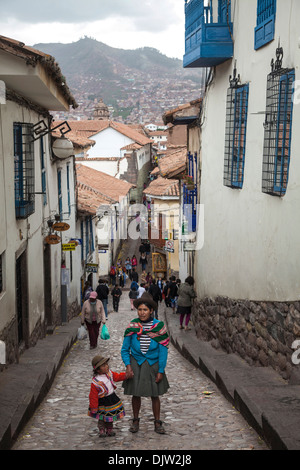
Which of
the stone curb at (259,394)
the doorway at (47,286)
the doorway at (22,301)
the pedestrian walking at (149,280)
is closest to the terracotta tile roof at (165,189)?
the pedestrian walking at (149,280)

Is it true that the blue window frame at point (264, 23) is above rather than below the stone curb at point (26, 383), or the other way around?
above

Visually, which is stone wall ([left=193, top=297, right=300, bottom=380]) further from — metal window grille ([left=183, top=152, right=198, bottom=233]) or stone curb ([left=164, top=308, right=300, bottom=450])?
metal window grille ([left=183, top=152, right=198, bottom=233])

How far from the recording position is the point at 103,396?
22.6 ft

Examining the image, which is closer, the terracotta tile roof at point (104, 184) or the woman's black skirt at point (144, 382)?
the woman's black skirt at point (144, 382)

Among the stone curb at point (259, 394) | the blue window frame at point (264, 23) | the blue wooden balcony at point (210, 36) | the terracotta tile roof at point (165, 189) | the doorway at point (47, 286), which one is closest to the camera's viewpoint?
the stone curb at point (259, 394)

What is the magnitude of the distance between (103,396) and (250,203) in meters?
4.48

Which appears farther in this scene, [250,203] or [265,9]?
[250,203]

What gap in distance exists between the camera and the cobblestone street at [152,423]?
664 cm

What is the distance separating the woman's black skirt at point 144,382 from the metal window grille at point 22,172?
512 centimetres

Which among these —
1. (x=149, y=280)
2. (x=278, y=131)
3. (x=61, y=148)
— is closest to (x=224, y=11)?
(x=278, y=131)

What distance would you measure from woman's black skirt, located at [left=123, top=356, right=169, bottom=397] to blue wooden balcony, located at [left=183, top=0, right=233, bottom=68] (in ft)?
21.7

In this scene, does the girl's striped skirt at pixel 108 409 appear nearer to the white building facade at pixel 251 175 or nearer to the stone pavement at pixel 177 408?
the stone pavement at pixel 177 408
